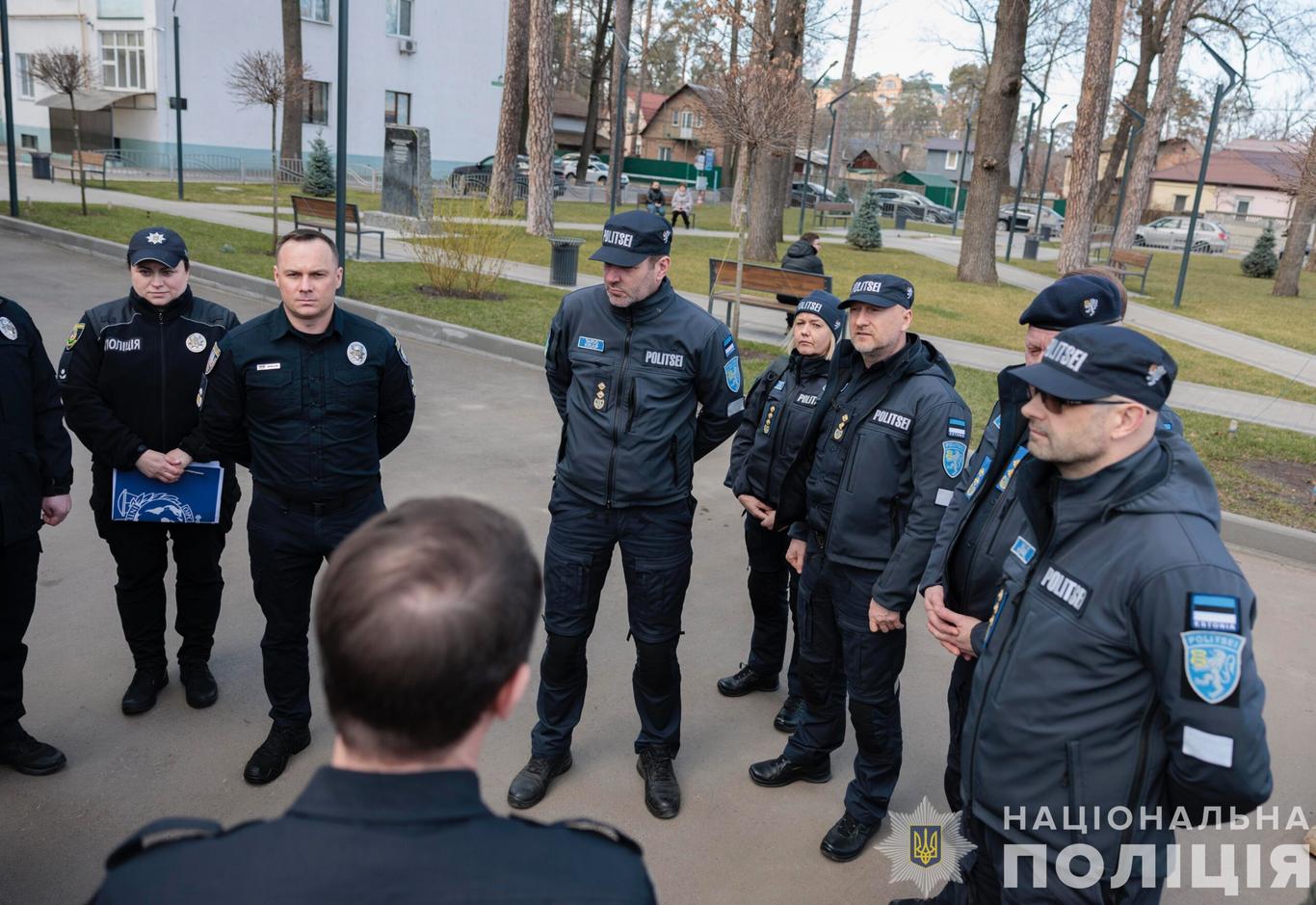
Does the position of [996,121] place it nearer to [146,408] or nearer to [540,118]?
[540,118]

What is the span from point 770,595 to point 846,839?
128cm

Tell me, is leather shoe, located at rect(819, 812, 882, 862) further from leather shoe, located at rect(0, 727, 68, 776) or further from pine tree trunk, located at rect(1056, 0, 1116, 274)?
pine tree trunk, located at rect(1056, 0, 1116, 274)

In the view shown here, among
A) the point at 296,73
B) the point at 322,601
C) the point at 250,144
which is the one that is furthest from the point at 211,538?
the point at 250,144

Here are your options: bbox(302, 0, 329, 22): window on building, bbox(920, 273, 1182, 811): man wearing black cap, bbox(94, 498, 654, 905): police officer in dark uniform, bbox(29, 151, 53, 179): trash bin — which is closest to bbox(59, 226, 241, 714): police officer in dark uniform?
bbox(920, 273, 1182, 811): man wearing black cap

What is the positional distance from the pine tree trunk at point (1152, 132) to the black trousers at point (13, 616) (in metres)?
30.1

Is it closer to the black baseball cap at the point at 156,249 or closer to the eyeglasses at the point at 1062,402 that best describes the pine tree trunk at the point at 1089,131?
the black baseball cap at the point at 156,249

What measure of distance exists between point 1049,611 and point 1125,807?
47 centimetres

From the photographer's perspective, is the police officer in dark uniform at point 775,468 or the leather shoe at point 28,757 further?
the police officer in dark uniform at point 775,468

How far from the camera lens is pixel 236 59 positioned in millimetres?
37094

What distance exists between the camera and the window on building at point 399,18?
42.5 m

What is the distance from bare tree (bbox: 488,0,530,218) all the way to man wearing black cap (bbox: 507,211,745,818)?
879 inches

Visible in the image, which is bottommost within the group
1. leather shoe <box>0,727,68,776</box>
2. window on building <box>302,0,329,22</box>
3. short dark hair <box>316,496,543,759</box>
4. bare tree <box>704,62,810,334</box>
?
leather shoe <box>0,727,68,776</box>

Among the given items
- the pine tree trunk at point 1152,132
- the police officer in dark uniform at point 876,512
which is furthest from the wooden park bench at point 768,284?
the pine tree trunk at point 1152,132

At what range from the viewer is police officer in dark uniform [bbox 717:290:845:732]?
417 centimetres
